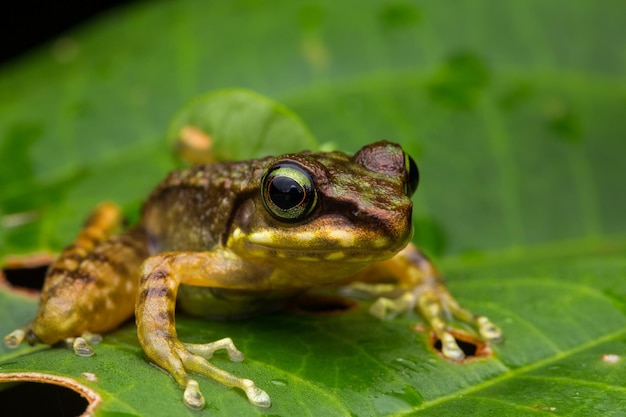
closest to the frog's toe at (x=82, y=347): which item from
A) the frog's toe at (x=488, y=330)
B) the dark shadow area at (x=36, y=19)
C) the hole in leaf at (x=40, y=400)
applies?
the hole in leaf at (x=40, y=400)

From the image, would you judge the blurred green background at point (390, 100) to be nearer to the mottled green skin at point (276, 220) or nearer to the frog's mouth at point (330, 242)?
the mottled green skin at point (276, 220)

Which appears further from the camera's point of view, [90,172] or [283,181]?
[90,172]

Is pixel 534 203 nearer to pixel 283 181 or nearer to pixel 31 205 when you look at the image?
pixel 283 181

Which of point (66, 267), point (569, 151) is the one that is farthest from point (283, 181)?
point (569, 151)

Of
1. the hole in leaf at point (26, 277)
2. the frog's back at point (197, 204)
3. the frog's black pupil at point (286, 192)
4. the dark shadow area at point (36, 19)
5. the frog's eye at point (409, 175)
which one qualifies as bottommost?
the hole in leaf at point (26, 277)

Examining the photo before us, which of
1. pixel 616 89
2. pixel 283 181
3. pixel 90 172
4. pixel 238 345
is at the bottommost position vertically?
pixel 238 345

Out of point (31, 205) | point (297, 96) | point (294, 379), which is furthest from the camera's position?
point (297, 96)

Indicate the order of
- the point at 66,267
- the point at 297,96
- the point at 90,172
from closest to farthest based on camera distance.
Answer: the point at 66,267 < the point at 90,172 < the point at 297,96
